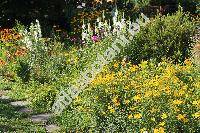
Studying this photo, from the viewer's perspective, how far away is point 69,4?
1877cm

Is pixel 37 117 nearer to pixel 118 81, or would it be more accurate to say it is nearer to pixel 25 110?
pixel 25 110

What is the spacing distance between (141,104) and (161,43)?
4781 millimetres

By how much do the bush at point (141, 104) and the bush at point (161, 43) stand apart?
3009 mm

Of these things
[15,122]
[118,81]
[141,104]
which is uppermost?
[118,81]

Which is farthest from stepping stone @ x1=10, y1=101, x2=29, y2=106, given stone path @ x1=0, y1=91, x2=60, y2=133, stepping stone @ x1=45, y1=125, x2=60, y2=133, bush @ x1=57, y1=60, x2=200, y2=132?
bush @ x1=57, y1=60, x2=200, y2=132

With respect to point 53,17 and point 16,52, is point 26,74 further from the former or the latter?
point 53,17

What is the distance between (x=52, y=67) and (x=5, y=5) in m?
7.56

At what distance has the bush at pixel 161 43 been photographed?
37.0ft

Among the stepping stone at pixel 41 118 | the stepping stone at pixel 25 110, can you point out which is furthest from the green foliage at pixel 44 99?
the stepping stone at pixel 41 118

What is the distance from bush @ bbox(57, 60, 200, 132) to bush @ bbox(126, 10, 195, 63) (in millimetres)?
3009

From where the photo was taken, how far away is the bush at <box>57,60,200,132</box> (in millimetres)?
6457

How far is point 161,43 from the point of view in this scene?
11367 millimetres

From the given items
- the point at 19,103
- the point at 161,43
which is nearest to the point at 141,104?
the point at 19,103

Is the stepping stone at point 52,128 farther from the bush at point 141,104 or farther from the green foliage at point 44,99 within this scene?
the green foliage at point 44,99
